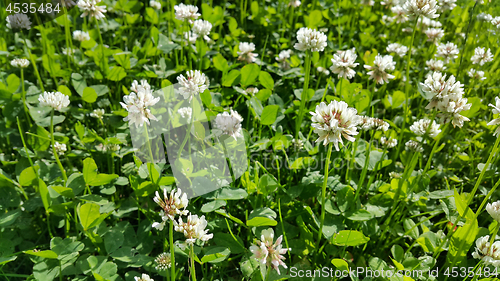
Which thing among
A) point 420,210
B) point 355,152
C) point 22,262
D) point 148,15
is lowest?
point 22,262

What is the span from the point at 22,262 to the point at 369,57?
212 centimetres

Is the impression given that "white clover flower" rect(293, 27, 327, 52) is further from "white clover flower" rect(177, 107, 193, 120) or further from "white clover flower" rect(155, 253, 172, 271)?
"white clover flower" rect(155, 253, 172, 271)

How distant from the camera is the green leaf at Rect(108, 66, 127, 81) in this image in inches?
84.0

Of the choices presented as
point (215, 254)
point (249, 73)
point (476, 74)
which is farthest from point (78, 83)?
point (476, 74)

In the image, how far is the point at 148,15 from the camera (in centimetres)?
270

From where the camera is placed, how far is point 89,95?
1988 millimetres

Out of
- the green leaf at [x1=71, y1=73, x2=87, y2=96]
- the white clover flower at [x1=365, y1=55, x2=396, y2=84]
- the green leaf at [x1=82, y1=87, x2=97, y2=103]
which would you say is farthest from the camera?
the green leaf at [x1=71, y1=73, x2=87, y2=96]

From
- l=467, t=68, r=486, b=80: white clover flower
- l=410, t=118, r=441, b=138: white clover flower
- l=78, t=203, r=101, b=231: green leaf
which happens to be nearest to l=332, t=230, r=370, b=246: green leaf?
l=410, t=118, r=441, b=138: white clover flower

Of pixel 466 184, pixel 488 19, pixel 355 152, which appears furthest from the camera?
pixel 488 19

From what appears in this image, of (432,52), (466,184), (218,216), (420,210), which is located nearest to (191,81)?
(218,216)

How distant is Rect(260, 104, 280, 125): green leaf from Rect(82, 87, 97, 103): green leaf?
94 cm

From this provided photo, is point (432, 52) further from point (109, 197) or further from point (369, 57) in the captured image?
point (109, 197)

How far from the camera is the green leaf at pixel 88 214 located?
1381 mm

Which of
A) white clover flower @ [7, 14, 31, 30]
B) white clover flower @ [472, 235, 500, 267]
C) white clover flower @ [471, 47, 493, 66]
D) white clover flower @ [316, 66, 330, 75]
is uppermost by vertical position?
white clover flower @ [7, 14, 31, 30]
